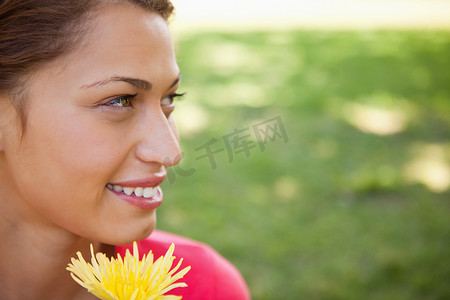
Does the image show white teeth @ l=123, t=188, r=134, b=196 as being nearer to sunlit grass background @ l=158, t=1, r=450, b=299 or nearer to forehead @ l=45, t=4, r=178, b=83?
forehead @ l=45, t=4, r=178, b=83

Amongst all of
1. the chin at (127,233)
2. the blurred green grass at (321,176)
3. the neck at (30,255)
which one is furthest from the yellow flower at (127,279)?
the blurred green grass at (321,176)

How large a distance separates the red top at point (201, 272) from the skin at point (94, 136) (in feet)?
1.06

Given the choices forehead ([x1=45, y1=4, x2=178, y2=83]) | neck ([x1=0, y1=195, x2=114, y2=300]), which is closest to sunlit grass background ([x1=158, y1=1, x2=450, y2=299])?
forehead ([x1=45, y1=4, x2=178, y2=83])

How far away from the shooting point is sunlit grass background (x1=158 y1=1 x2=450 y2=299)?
145 inches

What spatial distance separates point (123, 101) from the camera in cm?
152

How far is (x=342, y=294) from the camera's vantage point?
3391 mm

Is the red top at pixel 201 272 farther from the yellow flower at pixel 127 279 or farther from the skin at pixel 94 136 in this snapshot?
the yellow flower at pixel 127 279

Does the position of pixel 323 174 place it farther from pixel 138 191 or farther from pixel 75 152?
pixel 75 152

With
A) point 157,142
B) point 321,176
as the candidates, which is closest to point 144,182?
point 157,142

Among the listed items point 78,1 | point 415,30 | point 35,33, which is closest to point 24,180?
point 35,33

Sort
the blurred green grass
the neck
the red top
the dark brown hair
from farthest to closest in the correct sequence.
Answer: the blurred green grass
the red top
the neck
the dark brown hair

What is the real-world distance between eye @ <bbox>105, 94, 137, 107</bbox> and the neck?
47cm

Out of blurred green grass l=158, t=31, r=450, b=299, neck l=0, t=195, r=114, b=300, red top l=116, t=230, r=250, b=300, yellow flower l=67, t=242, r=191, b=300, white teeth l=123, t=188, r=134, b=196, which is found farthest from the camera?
blurred green grass l=158, t=31, r=450, b=299

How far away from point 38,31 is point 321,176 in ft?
12.4
